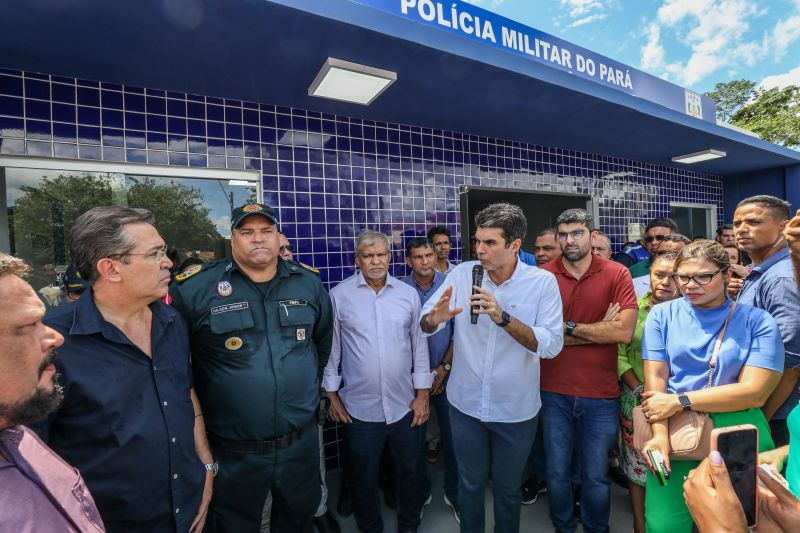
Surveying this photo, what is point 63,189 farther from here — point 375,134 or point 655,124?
point 655,124

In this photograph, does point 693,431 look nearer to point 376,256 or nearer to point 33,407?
point 376,256

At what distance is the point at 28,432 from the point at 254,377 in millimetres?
986

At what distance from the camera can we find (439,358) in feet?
10.1

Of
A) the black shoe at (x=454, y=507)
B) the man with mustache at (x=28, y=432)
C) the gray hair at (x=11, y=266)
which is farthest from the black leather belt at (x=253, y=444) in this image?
the black shoe at (x=454, y=507)

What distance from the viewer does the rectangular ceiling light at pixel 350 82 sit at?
265 centimetres

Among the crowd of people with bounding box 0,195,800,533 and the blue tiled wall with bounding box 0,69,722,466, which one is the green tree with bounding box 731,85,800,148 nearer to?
the blue tiled wall with bounding box 0,69,722,466

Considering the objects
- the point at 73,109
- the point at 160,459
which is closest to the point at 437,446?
the point at 160,459

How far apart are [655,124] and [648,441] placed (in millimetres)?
3829

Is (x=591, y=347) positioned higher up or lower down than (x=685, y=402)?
higher up

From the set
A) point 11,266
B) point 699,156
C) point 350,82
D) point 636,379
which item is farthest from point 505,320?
point 699,156

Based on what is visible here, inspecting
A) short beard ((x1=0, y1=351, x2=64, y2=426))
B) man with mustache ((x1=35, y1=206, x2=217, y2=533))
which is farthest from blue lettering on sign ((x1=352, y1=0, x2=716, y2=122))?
short beard ((x1=0, y1=351, x2=64, y2=426))

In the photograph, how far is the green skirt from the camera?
173 cm

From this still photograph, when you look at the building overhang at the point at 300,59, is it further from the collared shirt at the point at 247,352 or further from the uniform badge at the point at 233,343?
the uniform badge at the point at 233,343

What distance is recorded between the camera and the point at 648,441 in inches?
72.4
